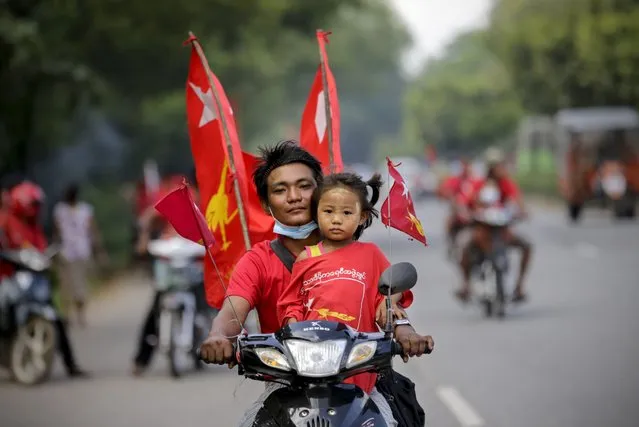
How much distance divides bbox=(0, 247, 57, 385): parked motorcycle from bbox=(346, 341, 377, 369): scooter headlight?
8.43 metres

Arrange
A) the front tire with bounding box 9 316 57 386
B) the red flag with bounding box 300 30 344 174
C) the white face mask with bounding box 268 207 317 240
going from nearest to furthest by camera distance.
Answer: the white face mask with bounding box 268 207 317 240, the red flag with bounding box 300 30 344 174, the front tire with bounding box 9 316 57 386

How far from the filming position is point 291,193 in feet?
19.3

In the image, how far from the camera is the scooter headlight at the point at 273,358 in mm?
4926

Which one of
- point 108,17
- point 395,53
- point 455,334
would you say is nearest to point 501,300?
point 455,334

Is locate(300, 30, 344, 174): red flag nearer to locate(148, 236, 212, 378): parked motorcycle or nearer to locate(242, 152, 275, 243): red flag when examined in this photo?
locate(242, 152, 275, 243): red flag

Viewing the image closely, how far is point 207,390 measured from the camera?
12.2 metres

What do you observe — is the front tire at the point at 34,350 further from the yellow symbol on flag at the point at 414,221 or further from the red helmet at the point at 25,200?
the yellow symbol on flag at the point at 414,221

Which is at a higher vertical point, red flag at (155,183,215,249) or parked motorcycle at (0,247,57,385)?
red flag at (155,183,215,249)

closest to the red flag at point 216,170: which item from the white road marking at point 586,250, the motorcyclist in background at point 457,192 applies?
the motorcyclist in background at point 457,192

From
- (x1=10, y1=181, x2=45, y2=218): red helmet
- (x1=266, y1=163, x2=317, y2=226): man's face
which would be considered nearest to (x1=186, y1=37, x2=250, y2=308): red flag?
(x1=266, y1=163, x2=317, y2=226): man's face

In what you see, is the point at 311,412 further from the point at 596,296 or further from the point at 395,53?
the point at 395,53

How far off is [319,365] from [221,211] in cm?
240

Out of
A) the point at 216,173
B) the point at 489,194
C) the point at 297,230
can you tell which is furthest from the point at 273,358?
the point at 489,194

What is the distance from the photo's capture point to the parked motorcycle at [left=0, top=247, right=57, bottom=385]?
13102 millimetres
